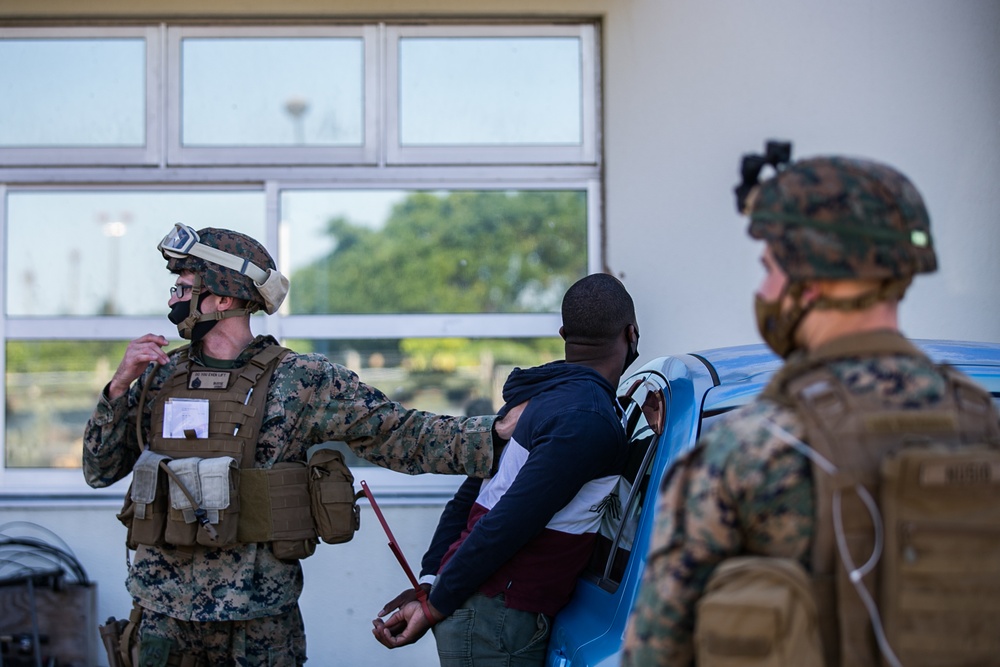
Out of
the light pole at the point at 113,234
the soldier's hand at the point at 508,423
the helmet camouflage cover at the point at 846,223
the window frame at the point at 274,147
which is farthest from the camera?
the light pole at the point at 113,234

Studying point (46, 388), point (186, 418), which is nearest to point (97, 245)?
point (46, 388)

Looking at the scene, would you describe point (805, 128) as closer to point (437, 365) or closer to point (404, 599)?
point (437, 365)

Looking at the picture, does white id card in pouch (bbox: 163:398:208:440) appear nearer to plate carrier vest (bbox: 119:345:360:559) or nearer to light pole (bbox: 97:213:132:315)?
plate carrier vest (bbox: 119:345:360:559)

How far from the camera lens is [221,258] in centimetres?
314

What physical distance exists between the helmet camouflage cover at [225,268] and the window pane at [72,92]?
2136 millimetres

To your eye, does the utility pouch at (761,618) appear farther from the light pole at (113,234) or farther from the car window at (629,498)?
the light pole at (113,234)

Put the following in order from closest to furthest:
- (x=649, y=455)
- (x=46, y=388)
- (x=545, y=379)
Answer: (x=649, y=455)
(x=545, y=379)
(x=46, y=388)

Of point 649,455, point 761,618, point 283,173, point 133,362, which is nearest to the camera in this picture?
point 761,618

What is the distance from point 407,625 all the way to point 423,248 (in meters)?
2.73

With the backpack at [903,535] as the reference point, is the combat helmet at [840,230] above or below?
above

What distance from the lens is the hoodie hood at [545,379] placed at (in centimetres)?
267

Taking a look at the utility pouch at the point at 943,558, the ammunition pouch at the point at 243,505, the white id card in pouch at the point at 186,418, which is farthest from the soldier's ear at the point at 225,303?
the utility pouch at the point at 943,558

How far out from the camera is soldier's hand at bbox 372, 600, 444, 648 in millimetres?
2582

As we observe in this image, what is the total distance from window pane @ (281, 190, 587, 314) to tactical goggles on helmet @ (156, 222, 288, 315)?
5.78ft
